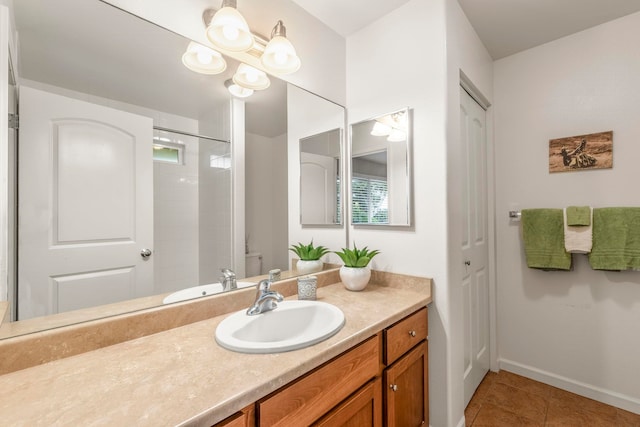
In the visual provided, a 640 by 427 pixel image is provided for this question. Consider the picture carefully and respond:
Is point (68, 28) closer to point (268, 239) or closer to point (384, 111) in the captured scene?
point (268, 239)

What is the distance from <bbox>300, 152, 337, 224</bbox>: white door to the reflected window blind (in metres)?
0.14

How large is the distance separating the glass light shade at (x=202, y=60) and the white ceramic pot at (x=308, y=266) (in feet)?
3.42

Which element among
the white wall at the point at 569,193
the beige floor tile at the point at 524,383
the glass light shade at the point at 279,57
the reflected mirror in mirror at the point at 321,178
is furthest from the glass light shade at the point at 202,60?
the beige floor tile at the point at 524,383

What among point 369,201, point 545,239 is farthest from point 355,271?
point 545,239

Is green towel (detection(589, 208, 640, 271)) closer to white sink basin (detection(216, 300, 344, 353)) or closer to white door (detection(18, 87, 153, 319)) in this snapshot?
white sink basin (detection(216, 300, 344, 353))

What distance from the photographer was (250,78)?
1.34 meters

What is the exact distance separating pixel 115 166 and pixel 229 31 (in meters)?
0.71

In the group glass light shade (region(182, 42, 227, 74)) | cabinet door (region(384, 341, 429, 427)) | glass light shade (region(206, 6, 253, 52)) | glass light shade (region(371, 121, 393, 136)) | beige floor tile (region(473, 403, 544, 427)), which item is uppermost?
glass light shade (region(206, 6, 253, 52))

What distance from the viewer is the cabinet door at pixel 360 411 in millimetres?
872

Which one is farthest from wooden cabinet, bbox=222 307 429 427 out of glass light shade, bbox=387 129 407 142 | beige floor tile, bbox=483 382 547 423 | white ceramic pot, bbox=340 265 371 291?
glass light shade, bbox=387 129 407 142

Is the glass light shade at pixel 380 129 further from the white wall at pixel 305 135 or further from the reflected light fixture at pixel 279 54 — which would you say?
the reflected light fixture at pixel 279 54

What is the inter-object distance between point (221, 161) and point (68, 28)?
62cm

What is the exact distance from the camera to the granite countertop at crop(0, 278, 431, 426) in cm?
57

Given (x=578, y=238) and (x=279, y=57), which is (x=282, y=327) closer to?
(x=279, y=57)
